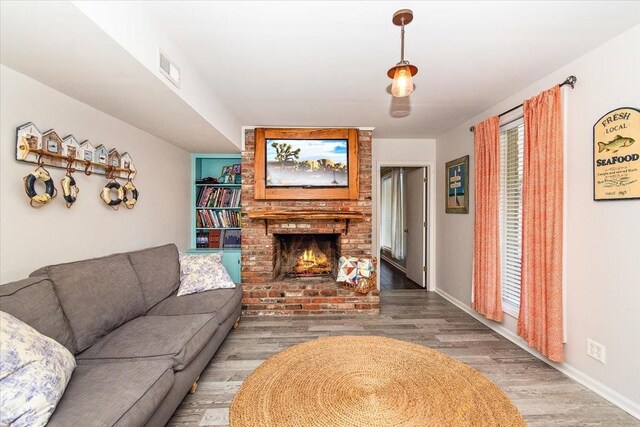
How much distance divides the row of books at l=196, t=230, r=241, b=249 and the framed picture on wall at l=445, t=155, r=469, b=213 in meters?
3.09

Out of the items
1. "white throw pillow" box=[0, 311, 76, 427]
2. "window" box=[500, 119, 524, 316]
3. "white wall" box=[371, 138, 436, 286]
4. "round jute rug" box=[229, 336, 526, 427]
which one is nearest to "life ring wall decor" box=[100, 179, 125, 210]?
"white throw pillow" box=[0, 311, 76, 427]

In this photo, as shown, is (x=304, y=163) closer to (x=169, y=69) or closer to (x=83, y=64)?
(x=169, y=69)

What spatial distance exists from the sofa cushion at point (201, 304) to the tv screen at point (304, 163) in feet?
5.32

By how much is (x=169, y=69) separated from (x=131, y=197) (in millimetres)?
1519

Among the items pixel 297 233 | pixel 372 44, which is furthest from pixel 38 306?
pixel 297 233

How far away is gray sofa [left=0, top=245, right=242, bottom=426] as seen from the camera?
4.24 feet

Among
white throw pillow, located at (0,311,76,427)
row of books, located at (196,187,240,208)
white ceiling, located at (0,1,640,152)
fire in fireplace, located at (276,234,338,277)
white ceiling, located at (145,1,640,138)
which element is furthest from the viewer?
fire in fireplace, located at (276,234,338,277)

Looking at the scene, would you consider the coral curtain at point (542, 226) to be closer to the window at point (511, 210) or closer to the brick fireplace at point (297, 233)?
the window at point (511, 210)

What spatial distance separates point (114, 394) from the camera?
51.1 inches

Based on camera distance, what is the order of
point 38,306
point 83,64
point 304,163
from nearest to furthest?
point 38,306
point 83,64
point 304,163

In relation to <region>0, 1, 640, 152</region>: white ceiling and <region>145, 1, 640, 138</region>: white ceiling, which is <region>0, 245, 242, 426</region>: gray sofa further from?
<region>145, 1, 640, 138</region>: white ceiling

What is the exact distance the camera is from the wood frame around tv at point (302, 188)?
3.87 metres

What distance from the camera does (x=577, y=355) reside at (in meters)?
2.22

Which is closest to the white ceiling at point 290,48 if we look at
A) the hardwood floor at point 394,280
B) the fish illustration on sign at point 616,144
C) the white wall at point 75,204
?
the white wall at point 75,204
